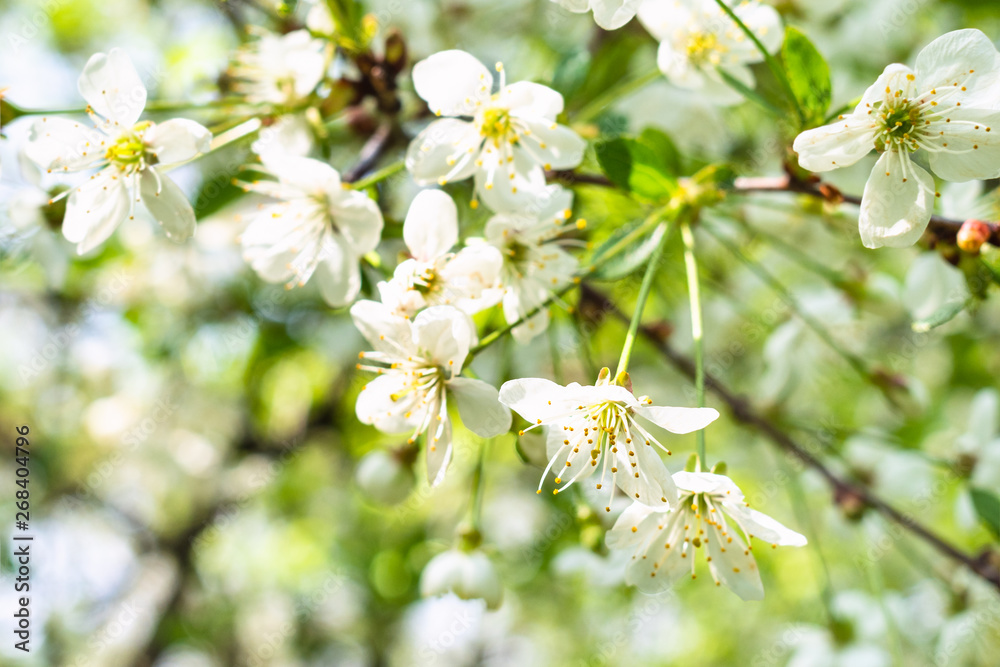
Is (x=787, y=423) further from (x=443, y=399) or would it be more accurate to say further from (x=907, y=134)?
(x=443, y=399)

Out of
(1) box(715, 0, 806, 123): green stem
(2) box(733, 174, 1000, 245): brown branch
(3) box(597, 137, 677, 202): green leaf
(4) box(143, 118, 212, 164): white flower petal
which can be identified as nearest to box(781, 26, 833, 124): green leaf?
(1) box(715, 0, 806, 123): green stem

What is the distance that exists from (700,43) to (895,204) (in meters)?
0.53

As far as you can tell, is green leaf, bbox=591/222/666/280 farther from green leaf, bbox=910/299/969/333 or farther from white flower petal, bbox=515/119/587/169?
green leaf, bbox=910/299/969/333

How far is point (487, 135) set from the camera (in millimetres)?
1105

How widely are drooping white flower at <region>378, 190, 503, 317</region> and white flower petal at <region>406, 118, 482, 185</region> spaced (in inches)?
3.5

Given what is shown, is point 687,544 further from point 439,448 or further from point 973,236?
point 973,236

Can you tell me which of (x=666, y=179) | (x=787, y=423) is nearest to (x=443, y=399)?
(x=666, y=179)

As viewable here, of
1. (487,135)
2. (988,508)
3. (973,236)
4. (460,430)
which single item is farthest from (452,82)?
(460,430)

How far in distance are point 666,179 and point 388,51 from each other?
1.94ft

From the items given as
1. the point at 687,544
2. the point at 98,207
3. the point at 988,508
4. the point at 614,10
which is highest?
the point at 614,10

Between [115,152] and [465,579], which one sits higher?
[115,152]

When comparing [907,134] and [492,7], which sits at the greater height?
[907,134]

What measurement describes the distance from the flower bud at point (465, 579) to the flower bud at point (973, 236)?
94 cm

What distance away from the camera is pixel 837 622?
64.9 inches
